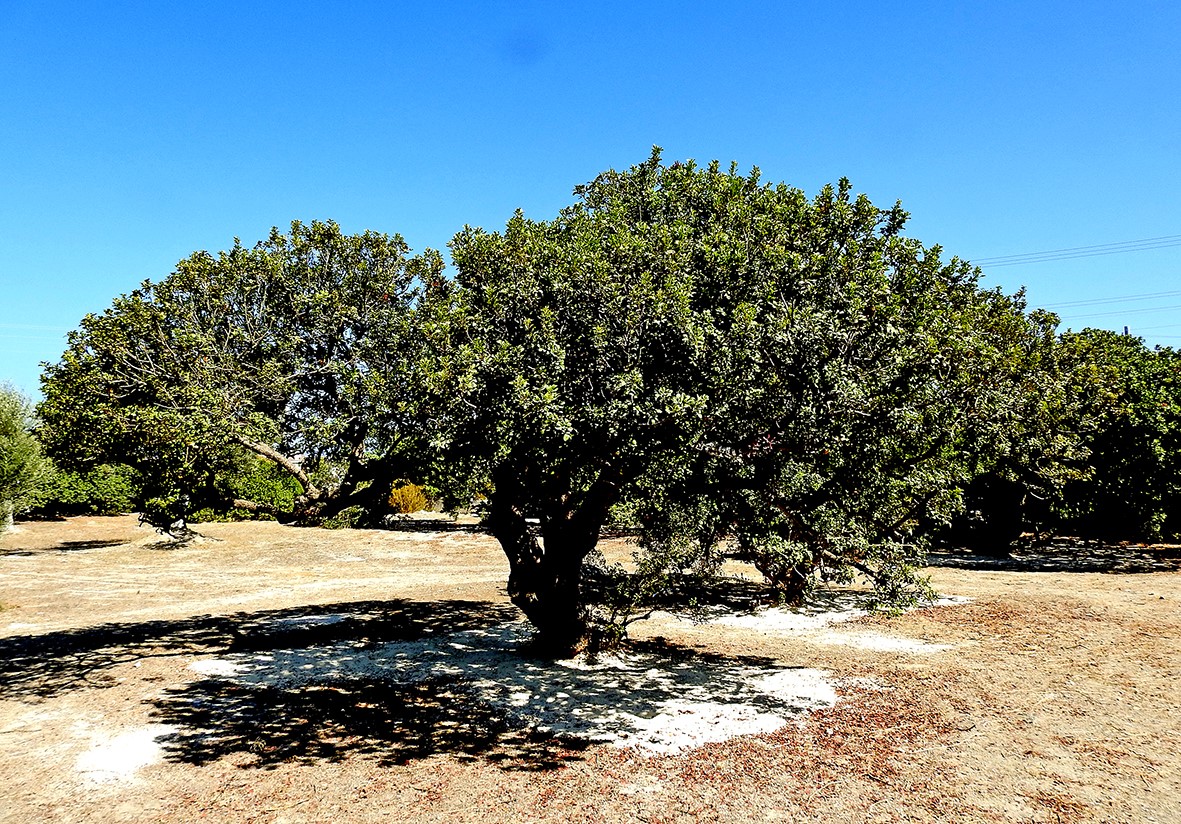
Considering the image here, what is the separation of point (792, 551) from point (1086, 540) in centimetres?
2947

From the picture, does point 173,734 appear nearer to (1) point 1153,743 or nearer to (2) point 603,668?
(2) point 603,668

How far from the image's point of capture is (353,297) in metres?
13.0

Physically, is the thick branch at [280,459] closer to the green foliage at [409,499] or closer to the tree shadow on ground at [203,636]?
the tree shadow on ground at [203,636]

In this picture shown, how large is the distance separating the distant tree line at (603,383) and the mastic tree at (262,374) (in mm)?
53

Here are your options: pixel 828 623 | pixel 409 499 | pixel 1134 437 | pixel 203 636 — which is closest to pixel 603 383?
pixel 828 623

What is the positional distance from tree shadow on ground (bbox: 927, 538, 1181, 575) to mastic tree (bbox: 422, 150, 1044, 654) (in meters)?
17.8

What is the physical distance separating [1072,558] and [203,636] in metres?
31.5

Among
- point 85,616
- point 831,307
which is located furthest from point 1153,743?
point 85,616

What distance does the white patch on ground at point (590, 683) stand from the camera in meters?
11.1

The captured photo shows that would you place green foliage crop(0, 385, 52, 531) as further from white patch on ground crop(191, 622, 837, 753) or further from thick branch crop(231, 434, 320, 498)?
thick branch crop(231, 434, 320, 498)

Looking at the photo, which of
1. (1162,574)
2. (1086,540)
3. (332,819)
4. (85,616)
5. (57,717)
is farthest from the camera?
(1086,540)

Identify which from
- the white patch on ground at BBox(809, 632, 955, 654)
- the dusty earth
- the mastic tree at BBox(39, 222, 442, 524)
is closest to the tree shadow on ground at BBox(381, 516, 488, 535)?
the dusty earth

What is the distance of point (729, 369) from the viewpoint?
918 centimetres

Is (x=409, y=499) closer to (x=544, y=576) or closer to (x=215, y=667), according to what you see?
(x=215, y=667)
